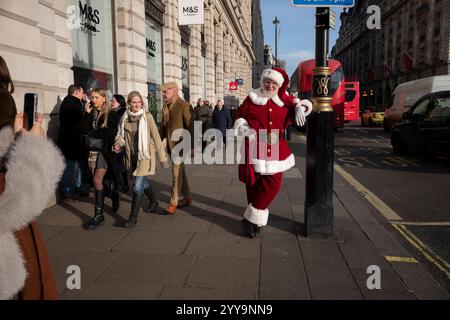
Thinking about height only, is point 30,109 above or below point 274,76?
below

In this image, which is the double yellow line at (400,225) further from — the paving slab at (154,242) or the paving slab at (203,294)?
the paving slab at (154,242)

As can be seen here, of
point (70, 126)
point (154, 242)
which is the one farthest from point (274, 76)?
point (70, 126)

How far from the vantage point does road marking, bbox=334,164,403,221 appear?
5.23 m

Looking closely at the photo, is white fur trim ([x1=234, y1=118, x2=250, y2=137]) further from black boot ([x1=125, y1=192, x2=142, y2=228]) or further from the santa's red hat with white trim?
black boot ([x1=125, y1=192, x2=142, y2=228])

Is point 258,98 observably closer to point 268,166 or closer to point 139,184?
point 268,166

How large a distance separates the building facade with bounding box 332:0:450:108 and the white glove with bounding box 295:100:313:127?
36502 mm

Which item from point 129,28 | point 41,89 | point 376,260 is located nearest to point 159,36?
point 129,28

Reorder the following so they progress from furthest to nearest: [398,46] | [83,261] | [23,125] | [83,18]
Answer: [398,46] → [83,18] → [83,261] → [23,125]

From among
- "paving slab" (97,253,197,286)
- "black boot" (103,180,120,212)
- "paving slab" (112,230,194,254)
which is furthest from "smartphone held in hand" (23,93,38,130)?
"black boot" (103,180,120,212)

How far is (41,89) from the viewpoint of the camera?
17.3 ft

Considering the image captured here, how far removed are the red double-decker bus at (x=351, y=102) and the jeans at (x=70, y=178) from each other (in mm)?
22207

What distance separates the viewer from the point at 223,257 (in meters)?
3.56

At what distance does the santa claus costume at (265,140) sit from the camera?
4.06m

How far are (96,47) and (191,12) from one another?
4.21 m
